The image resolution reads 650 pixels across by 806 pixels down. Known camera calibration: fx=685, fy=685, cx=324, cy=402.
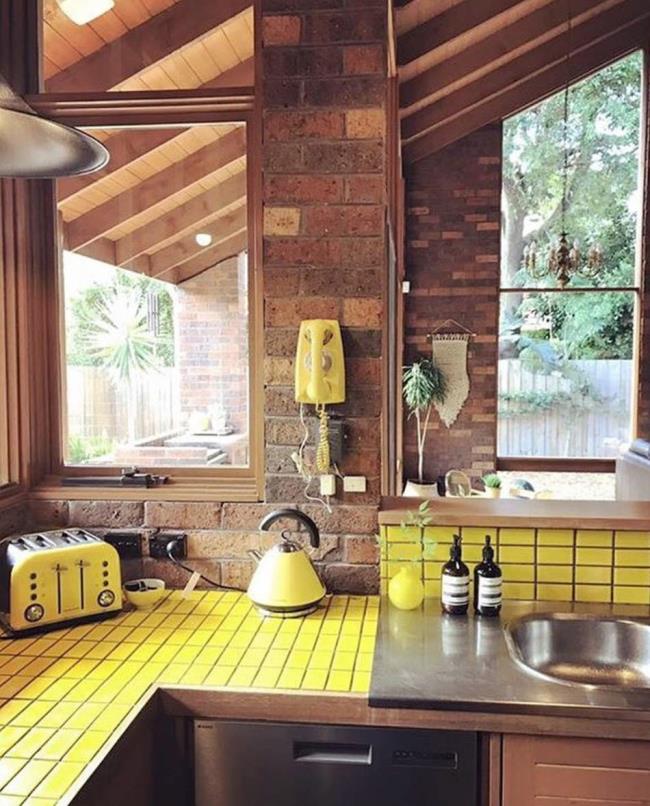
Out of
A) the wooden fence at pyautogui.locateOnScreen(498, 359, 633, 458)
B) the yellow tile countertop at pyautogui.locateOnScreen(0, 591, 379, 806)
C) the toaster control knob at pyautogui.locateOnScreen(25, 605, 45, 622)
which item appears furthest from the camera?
the wooden fence at pyautogui.locateOnScreen(498, 359, 633, 458)

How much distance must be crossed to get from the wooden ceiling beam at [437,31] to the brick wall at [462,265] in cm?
264

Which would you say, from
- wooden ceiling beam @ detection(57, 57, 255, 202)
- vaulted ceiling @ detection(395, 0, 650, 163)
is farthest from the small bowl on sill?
vaulted ceiling @ detection(395, 0, 650, 163)

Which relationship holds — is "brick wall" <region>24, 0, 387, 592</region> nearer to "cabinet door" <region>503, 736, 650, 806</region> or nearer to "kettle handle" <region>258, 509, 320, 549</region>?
"kettle handle" <region>258, 509, 320, 549</region>

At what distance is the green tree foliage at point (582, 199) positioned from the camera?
6.40 m

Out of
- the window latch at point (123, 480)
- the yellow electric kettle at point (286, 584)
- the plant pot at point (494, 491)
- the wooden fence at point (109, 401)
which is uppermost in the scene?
the wooden fence at point (109, 401)

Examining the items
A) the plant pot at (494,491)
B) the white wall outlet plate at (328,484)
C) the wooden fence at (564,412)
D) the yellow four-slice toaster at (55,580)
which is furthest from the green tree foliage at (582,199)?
the yellow four-slice toaster at (55,580)

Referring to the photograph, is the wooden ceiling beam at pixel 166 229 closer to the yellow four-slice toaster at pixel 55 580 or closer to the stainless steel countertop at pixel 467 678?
the yellow four-slice toaster at pixel 55 580

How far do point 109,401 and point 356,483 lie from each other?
0.80 m

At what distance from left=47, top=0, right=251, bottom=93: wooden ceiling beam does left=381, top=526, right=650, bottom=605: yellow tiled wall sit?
1499 mm

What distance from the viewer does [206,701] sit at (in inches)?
51.4

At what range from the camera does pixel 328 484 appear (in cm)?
181

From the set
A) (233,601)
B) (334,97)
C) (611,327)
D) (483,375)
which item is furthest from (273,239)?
(611,327)

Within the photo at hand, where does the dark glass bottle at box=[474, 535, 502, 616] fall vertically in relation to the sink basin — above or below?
above

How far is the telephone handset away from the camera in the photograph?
1.75 m
